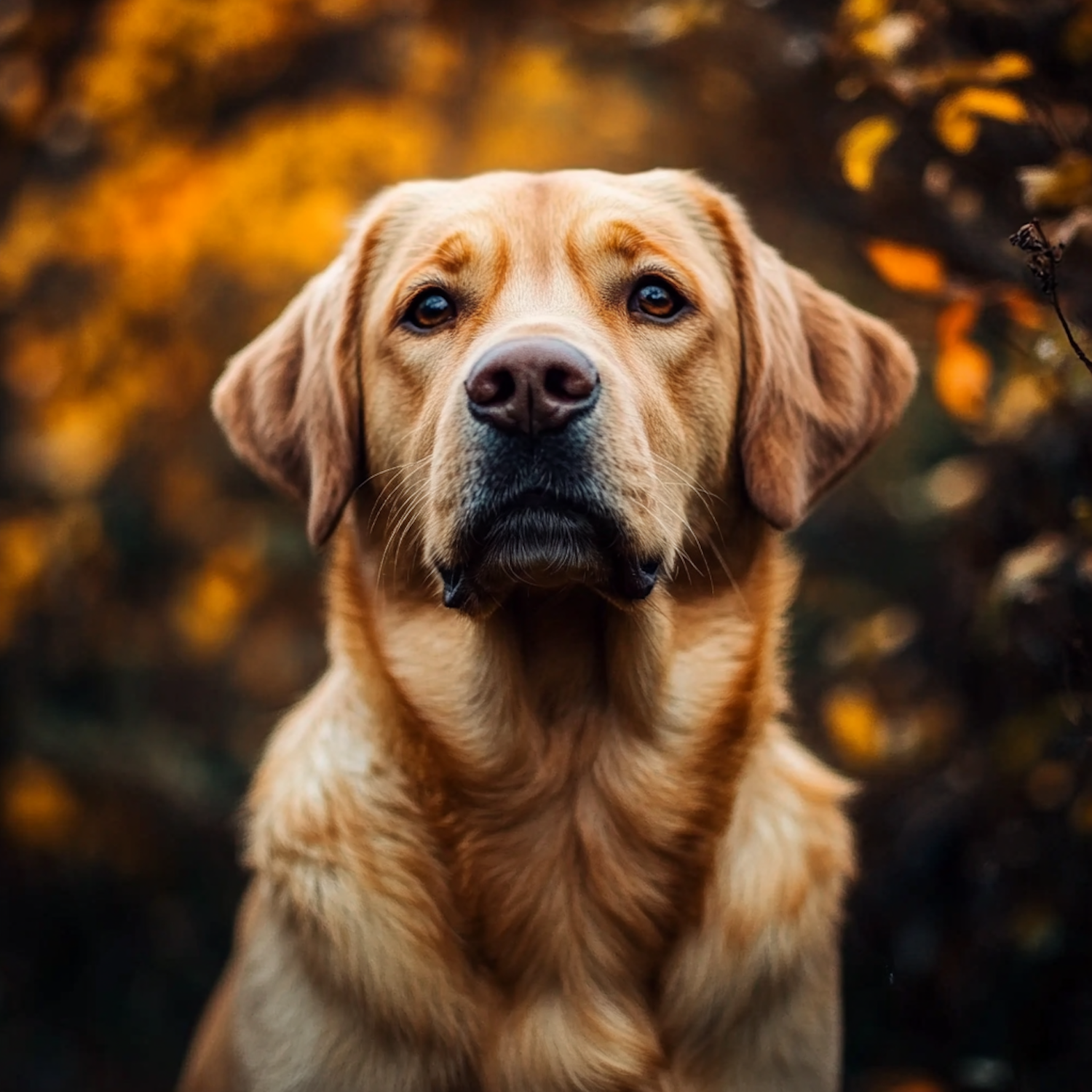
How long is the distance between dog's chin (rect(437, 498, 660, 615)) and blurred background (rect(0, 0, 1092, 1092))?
3.25 feet

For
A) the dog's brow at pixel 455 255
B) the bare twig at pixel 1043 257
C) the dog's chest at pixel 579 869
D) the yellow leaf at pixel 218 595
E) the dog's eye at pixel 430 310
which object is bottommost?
the yellow leaf at pixel 218 595

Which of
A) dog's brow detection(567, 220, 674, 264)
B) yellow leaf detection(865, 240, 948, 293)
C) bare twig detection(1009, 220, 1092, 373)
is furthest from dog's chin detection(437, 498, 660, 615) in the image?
yellow leaf detection(865, 240, 948, 293)

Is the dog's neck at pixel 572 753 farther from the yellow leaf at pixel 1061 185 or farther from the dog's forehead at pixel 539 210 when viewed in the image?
the yellow leaf at pixel 1061 185

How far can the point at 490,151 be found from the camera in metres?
6.25

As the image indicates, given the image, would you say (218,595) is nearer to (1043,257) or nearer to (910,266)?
(910,266)

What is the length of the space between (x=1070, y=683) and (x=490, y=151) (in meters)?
4.19

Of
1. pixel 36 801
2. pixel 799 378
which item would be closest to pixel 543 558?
pixel 799 378

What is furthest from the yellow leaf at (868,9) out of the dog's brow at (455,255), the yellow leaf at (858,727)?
the yellow leaf at (858,727)

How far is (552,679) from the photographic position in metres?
2.84

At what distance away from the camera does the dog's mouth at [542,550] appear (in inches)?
98.7

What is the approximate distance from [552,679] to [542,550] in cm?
43

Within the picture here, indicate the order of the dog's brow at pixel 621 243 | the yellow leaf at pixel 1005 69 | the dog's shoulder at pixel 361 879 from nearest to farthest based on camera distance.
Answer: the dog's shoulder at pixel 361 879 → the yellow leaf at pixel 1005 69 → the dog's brow at pixel 621 243

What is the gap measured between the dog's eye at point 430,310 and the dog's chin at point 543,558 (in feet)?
2.04

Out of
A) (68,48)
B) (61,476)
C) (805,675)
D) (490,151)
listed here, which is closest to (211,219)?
(68,48)
